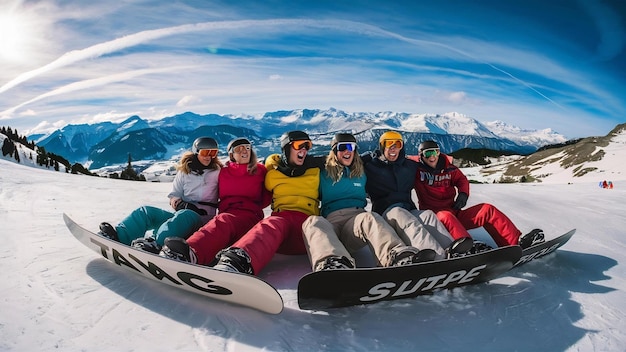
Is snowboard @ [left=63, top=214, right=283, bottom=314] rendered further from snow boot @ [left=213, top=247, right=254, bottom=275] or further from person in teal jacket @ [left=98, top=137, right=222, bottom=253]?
person in teal jacket @ [left=98, top=137, right=222, bottom=253]

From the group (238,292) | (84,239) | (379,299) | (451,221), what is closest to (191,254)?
(238,292)

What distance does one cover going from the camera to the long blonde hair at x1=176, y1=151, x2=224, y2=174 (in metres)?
4.99

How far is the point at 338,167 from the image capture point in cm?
463

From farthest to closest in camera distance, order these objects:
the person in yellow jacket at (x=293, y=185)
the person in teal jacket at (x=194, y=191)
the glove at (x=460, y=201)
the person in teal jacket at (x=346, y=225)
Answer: the glove at (x=460, y=201) < the person in teal jacket at (x=194, y=191) < the person in yellow jacket at (x=293, y=185) < the person in teal jacket at (x=346, y=225)

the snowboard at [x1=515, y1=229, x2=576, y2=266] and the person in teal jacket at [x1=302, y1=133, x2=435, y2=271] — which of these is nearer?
the person in teal jacket at [x1=302, y1=133, x2=435, y2=271]

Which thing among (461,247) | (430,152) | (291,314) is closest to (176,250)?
(291,314)

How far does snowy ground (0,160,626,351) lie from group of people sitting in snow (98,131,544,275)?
16.3 inches

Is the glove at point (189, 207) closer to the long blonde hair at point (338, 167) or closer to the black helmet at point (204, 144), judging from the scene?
the black helmet at point (204, 144)

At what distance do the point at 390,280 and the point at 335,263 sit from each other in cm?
49

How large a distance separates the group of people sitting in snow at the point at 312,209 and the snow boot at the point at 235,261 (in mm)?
14

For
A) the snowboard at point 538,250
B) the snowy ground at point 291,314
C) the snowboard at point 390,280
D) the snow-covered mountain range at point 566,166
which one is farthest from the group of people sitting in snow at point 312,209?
the snow-covered mountain range at point 566,166

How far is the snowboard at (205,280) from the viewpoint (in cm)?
283

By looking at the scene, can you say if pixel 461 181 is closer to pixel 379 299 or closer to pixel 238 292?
pixel 379 299

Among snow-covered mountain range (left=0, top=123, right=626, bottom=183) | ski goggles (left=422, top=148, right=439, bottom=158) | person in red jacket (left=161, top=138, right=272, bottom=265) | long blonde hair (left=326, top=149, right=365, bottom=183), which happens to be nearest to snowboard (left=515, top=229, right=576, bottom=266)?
ski goggles (left=422, top=148, right=439, bottom=158)
